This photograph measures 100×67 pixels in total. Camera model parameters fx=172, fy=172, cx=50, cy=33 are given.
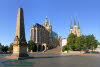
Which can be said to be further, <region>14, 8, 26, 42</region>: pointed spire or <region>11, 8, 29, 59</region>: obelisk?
<region>14, 8, 26, 42</region>: pointed spire

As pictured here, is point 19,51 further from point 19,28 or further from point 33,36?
point 33,36

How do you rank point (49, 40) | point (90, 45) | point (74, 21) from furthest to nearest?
1. point (74, 21)
2. point (49, 40)
3. point (90, 45)

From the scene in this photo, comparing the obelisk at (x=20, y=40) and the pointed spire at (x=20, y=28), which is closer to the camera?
the obelisk at (x=20, y=40)

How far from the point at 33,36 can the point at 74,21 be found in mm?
64823

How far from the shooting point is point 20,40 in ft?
102

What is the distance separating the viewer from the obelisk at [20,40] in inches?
1220

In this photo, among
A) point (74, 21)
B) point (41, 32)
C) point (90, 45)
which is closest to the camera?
point (90, 45)

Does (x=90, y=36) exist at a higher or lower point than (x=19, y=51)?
higher

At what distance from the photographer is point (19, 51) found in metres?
30.8

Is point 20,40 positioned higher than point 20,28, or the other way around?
point 20,28

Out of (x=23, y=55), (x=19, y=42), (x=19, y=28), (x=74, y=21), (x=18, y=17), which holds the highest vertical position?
(x=74, y=21)

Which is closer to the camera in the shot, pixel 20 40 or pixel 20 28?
pixel 20 40

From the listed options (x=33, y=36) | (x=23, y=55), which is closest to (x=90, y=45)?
(x=23, y=55)

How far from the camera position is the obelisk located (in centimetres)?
3098
